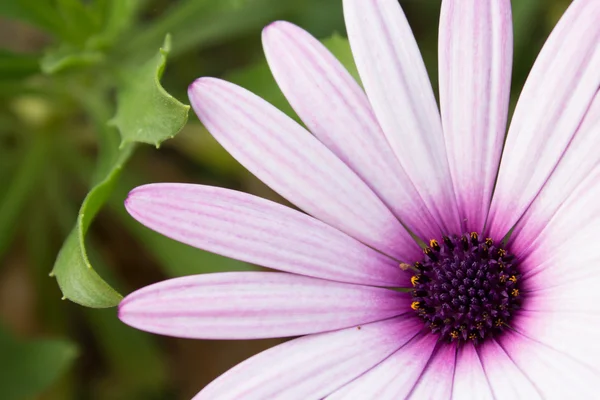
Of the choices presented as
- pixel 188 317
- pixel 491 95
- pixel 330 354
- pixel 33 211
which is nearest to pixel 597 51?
pixel 491 95

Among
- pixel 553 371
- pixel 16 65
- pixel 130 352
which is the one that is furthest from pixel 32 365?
pixel 553 371

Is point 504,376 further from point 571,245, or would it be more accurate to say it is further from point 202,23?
point 202,23

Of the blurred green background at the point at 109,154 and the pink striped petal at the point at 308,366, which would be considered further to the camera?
the blurred green background at the point at 109,154

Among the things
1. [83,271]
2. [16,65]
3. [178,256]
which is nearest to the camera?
[83,271]

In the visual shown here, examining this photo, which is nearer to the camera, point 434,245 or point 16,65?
point 434,245

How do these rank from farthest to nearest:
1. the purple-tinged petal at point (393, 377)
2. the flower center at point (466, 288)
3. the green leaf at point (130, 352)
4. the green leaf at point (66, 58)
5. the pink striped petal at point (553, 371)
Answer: the green leaf at point (130, 352) → the green leaf at point (66, 58) → the flower center at point (466, 288) → the purple-tinged petal at point (393, 377) → the pink striped petal at point (553, 371)

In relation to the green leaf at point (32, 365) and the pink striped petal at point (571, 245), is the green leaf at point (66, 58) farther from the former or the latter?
the pink striped petal at point (571, 245)

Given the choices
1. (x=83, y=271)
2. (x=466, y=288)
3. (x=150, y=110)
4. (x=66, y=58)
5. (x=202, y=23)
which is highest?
(x=202, y=23)

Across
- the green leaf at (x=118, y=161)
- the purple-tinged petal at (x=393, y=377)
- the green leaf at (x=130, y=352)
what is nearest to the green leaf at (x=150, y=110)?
the green leaf at (x=118, y=161)
